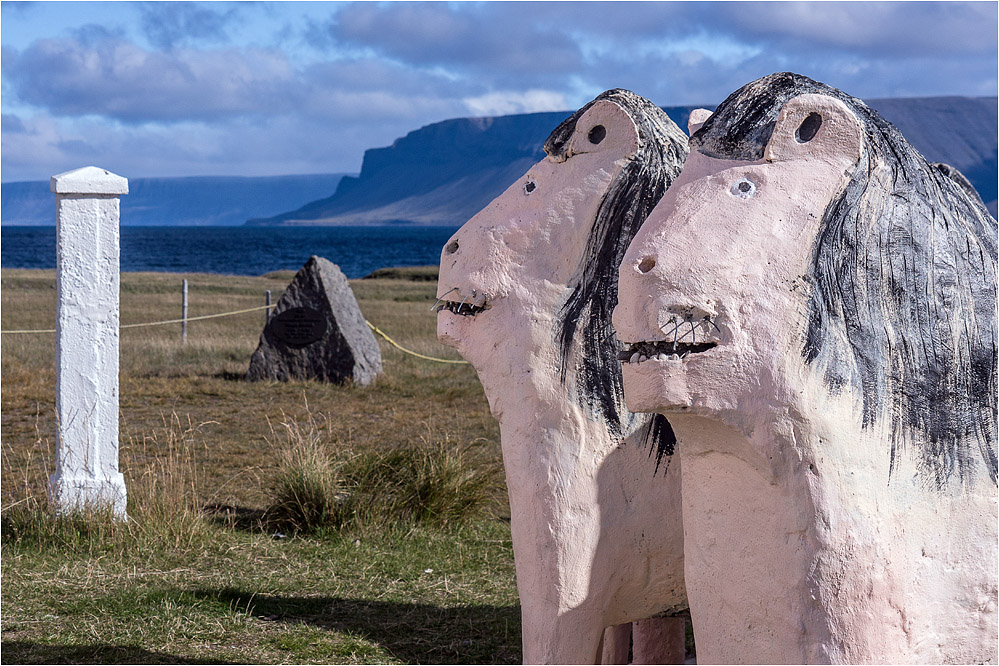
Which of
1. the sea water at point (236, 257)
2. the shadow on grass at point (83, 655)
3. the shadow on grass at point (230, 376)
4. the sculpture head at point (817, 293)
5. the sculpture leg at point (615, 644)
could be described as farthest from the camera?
the sea water at point (236, 257)

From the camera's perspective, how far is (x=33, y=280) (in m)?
23.3

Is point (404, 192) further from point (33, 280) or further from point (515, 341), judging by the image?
point (515, 341)

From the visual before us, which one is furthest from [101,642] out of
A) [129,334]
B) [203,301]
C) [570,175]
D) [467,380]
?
[203,301]

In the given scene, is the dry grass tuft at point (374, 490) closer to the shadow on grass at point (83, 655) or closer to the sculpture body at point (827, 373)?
the shadow on grass at point (83, 655)

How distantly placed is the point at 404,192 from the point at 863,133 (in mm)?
193103

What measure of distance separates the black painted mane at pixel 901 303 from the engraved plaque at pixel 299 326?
343 inches

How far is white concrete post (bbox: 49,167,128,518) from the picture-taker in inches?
226

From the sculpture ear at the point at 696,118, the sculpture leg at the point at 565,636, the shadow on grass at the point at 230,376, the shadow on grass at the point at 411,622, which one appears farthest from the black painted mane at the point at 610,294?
the shadow on grass at the point at 230,376

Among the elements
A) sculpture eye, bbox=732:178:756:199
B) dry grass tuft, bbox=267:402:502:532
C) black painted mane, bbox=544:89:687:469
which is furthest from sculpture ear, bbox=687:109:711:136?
dry grass tuft, bbox=267:402:502:532

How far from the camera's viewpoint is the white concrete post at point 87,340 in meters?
5.73

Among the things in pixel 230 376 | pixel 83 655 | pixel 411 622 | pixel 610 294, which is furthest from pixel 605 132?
pixel 230 376

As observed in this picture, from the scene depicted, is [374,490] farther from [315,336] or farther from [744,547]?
[315,336]

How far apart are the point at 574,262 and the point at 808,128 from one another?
2.99ft

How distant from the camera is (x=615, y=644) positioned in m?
3.21
